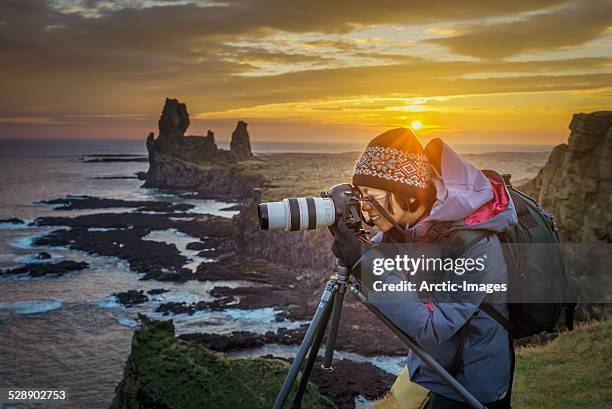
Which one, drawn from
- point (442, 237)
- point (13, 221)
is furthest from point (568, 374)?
point (13, 221)

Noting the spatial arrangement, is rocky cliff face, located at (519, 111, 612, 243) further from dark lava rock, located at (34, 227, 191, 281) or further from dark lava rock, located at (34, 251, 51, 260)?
dark lava rock, located at (34, 251, 51, 260)

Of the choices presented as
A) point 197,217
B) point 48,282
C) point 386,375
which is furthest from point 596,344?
point 197,217

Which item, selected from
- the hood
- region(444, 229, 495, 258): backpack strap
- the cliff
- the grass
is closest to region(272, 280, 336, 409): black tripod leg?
the hood

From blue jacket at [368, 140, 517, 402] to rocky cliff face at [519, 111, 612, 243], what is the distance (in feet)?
72.1

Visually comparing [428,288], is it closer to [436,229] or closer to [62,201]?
[436,229]

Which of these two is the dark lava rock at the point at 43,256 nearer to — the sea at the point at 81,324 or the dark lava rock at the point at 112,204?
the sea at the point at 81,324

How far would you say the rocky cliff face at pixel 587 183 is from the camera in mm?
22339

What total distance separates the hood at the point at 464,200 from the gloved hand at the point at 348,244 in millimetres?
326

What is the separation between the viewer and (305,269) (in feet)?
146

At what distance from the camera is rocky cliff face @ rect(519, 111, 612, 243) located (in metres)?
22.3

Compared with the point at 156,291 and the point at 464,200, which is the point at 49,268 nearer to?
the point at 156,291

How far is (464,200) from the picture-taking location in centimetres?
283

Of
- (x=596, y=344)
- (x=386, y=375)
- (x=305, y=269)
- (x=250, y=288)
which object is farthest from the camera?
(x=305, y=269)

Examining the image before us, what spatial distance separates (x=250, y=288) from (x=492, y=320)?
123 ft
